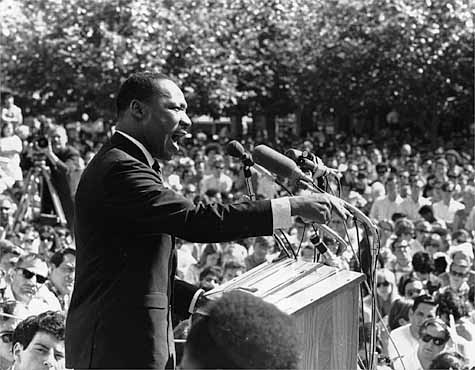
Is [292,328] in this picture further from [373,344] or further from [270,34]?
[270,34]

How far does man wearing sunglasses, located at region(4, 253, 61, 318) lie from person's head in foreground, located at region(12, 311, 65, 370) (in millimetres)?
2056

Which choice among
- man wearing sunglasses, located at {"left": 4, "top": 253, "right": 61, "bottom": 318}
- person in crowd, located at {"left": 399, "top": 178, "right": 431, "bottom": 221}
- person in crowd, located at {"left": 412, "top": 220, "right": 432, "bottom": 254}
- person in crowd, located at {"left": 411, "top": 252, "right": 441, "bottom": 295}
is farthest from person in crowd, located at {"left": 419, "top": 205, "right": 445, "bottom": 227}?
man wearing sunglasses, located at {"left": 4, "top": 253, "right": 61, "bottom": 318}

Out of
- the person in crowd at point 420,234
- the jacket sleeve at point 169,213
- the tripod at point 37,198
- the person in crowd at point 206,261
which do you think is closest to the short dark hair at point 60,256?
the person in crowd at point 206,261

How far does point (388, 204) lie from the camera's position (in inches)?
528

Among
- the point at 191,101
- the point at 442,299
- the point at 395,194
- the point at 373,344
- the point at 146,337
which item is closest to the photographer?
the point at 146,337

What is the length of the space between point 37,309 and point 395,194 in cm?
750

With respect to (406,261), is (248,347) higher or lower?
higher

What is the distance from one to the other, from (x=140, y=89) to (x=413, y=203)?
33.5 feet

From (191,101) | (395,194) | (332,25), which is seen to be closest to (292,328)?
(395,194)

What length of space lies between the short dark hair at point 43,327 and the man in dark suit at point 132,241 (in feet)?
4.68

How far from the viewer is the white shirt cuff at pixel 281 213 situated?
10.7 feet

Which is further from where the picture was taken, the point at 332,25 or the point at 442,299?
the point at 332,25

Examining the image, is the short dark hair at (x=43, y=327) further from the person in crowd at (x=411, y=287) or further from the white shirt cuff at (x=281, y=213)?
the person in crowd at (x=411, y=287)

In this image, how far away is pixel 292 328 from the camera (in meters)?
2.40
